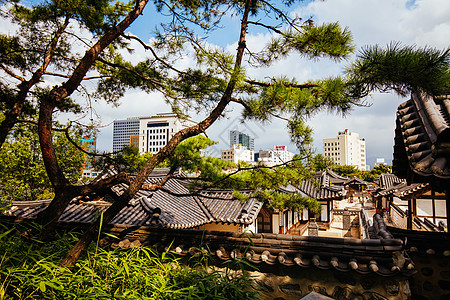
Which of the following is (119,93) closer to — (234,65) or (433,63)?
(234,65)

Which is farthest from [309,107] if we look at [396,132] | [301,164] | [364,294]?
[364,294]

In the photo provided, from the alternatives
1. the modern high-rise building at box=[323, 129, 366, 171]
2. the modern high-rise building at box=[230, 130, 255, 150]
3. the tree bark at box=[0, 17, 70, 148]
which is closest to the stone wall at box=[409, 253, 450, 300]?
the modern high-rise building at box=[230, 130, 255, 150]

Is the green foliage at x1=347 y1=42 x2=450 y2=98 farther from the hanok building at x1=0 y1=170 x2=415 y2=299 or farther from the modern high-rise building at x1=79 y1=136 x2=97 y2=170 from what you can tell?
the modern high-rise building at x1=79 y1=136 x2=97 y2=170

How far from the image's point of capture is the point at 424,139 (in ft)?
8.77

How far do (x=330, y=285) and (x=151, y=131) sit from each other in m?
45.6

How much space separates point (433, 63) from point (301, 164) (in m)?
1.94

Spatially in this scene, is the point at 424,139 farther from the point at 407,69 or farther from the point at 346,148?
the point at 346,148

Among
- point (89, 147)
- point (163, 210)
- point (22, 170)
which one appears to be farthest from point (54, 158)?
point (22, 170)

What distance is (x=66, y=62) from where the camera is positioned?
16.2 ft

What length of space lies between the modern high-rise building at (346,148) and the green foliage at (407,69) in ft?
260

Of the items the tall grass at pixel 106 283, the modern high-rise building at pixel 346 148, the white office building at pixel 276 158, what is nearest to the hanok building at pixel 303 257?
the tall grass at pixel 106 283

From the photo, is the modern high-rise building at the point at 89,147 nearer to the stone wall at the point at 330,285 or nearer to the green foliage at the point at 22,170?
the stone wall at the point at 330,285

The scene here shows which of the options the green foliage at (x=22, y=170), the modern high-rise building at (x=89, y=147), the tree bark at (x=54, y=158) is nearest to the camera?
the tree bark at (x=54, y=158)

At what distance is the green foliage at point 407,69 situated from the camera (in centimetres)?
202
